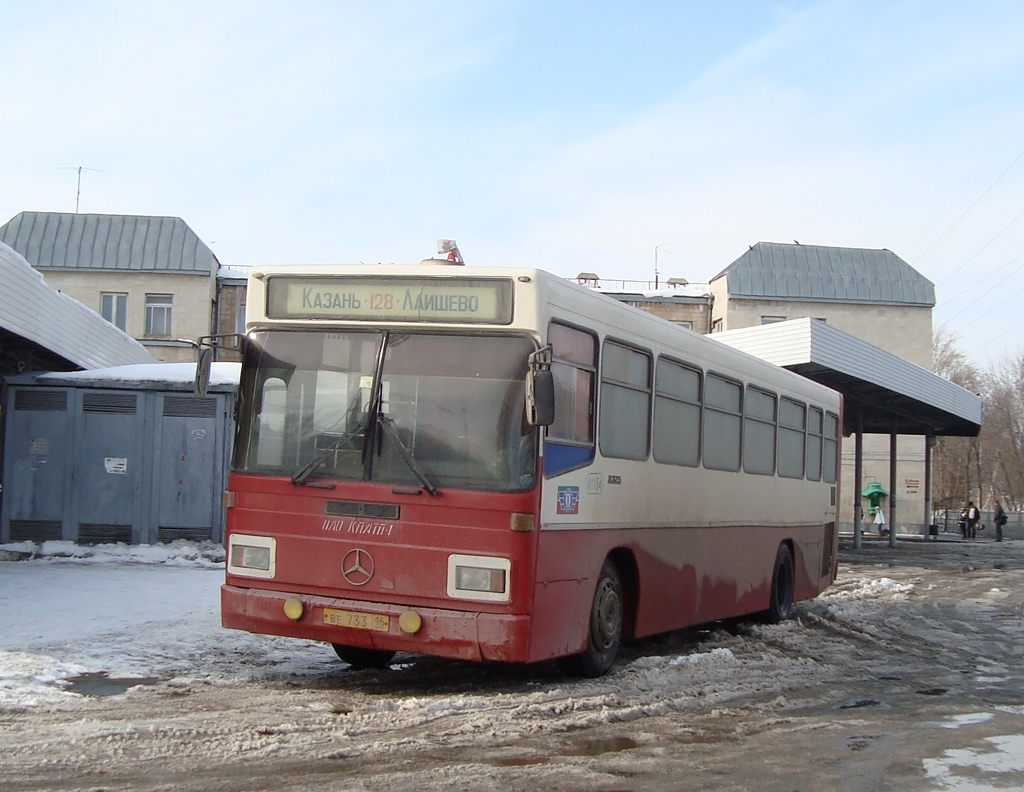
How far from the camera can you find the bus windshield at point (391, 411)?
821cm

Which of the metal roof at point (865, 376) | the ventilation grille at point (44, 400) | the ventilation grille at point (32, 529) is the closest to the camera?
the ventilation grille at point (32, 529)

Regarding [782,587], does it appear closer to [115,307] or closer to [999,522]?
[999,522]

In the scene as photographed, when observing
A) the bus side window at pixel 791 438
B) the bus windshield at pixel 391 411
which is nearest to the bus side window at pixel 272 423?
the bus windshield at pixel 391 411

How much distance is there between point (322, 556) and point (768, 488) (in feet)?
22.0

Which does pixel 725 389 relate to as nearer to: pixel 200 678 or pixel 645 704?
pixel 645 704

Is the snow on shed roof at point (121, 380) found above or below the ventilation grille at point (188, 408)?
above

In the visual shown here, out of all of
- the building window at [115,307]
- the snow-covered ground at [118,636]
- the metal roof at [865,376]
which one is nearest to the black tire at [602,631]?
the snow-covered ground at [118,636]

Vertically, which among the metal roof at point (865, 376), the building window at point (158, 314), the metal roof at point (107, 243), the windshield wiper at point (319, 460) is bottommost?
the windshield wiper at point (319, 460)

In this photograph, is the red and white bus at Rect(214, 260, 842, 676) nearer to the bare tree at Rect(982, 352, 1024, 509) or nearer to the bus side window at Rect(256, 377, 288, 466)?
the bus side window at Rect(256, 377, 288, 466)

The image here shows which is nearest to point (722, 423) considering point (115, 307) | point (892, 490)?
point (892, 490)

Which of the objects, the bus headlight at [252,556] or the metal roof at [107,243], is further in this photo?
the metal roof at [107,243]

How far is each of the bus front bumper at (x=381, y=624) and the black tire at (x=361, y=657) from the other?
1.01 metres

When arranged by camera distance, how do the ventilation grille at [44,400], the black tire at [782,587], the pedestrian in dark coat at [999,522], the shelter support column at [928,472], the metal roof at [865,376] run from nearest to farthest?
the black tire at [782,587] < the ventilation grille at [44,400] < the metal roof at [865,376] < the shelter support column at [928,472] < the pedestrian in dark coat at [999,522]

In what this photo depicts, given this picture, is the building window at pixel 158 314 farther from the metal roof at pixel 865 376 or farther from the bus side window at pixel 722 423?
the bus side window at pixel 722 423
